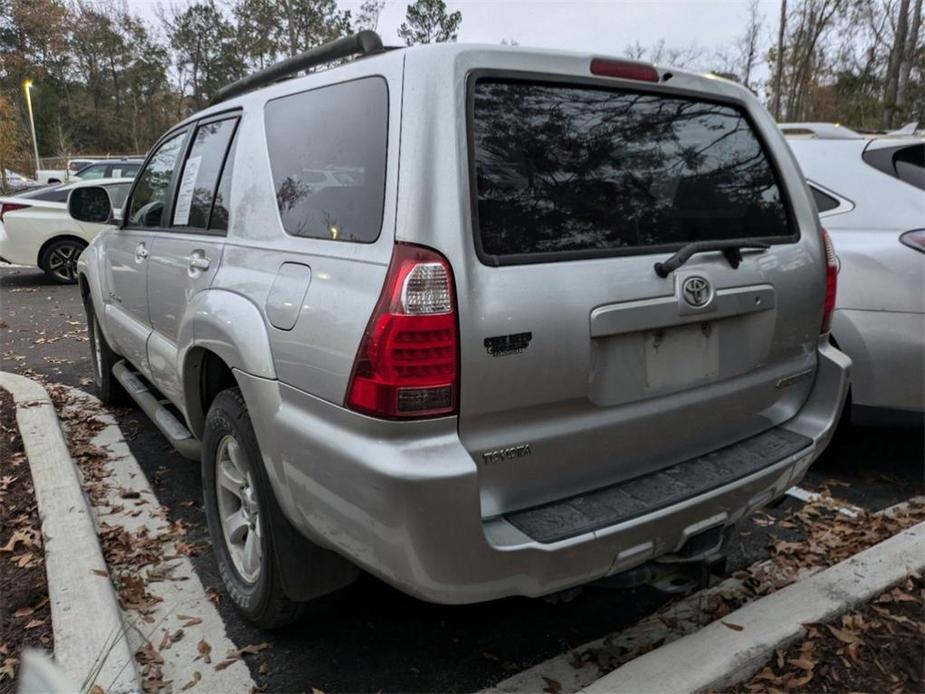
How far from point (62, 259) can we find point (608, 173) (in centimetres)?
1147

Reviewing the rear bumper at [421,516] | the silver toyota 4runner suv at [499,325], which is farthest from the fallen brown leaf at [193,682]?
the rear bumper at [421,516]

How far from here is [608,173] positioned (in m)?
2.18

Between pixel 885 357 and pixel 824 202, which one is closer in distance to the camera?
pixel 885 357

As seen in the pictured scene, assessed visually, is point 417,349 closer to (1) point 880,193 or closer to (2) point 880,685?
(2) point 880,685

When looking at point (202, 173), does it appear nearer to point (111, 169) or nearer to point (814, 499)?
point (814, 499)

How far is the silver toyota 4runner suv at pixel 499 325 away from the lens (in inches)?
71.6

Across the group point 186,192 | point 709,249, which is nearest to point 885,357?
point 709,249

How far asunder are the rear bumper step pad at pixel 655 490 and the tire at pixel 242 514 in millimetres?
910

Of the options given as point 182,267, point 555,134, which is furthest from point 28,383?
point 555,134

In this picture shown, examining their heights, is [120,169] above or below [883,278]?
above

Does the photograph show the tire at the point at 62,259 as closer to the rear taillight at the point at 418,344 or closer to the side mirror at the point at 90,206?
the side mirror at the point at 90,206

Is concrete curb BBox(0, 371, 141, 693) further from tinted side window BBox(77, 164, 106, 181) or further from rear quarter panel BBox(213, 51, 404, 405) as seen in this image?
tinted side window BBox(77, 164, 106, 181)

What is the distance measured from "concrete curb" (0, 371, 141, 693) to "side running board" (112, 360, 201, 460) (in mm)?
501

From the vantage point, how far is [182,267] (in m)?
3.10
